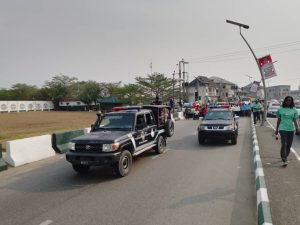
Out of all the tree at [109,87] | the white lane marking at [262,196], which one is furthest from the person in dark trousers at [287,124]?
the tree at [109,87]

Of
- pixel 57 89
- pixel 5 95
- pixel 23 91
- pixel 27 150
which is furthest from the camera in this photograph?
pixel 5 95

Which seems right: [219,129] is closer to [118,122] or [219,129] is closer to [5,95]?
[118,122]

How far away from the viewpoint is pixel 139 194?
5832 millimetres

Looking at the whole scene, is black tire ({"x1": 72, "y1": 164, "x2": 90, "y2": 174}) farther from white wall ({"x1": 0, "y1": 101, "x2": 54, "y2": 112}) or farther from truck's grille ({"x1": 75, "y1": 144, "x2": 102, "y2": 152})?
white wall ({"x1": 0, "y1": 101, "x2": 54, "y2": 112})

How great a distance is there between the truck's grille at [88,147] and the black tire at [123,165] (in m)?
0.65

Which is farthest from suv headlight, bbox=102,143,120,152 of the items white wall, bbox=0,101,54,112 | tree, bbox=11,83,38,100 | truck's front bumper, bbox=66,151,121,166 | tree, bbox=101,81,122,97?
tree, bbox=11,83,38,100

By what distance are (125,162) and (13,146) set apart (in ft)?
15.1

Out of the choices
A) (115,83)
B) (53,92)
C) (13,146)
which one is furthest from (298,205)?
(53,92)

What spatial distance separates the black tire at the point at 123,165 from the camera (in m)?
7.13

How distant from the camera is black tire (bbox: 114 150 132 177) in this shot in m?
7.13

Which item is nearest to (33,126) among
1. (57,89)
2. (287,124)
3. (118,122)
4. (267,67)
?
(118,122)

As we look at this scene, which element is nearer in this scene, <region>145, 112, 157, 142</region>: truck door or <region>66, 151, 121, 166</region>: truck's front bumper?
<region>66, 151, 121, 166</region>: truck's front bumper

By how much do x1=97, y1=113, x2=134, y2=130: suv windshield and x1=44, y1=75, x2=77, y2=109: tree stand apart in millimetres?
80457

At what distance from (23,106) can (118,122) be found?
72.3 m
